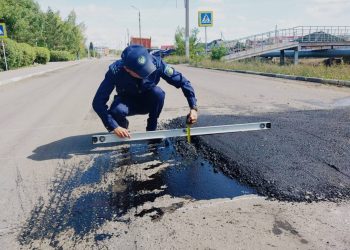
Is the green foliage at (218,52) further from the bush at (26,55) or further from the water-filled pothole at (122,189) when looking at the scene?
the water-filled pothole at (122,189)

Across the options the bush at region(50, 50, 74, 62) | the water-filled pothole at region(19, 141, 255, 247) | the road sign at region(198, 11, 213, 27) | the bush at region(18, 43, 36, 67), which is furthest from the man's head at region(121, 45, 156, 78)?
the bush at region(50, 50, 74, 62)

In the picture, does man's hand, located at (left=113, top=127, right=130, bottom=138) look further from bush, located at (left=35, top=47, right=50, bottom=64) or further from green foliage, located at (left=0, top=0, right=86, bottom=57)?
bush, located at (left=35, top=47, right=50, bottom=64)

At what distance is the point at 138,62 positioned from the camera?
12.0 ft

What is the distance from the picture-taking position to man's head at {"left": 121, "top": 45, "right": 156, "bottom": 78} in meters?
3.68

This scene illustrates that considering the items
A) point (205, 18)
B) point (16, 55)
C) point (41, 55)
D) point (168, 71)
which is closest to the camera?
point (168, 71)

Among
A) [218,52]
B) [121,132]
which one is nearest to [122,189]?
[121,132]

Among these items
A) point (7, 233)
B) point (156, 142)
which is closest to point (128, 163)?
point (156, 142)

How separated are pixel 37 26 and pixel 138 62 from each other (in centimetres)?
4558

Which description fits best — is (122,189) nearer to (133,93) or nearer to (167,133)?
(167,133)

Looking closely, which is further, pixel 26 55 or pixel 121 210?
pixel 26 55

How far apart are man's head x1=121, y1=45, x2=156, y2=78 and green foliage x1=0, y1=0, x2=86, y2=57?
31.5 meters

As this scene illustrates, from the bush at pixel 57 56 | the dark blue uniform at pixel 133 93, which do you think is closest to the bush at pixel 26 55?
the bush at pixel 57 56

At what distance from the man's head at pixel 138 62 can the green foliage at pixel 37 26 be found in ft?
103

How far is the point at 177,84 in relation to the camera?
169 inches
